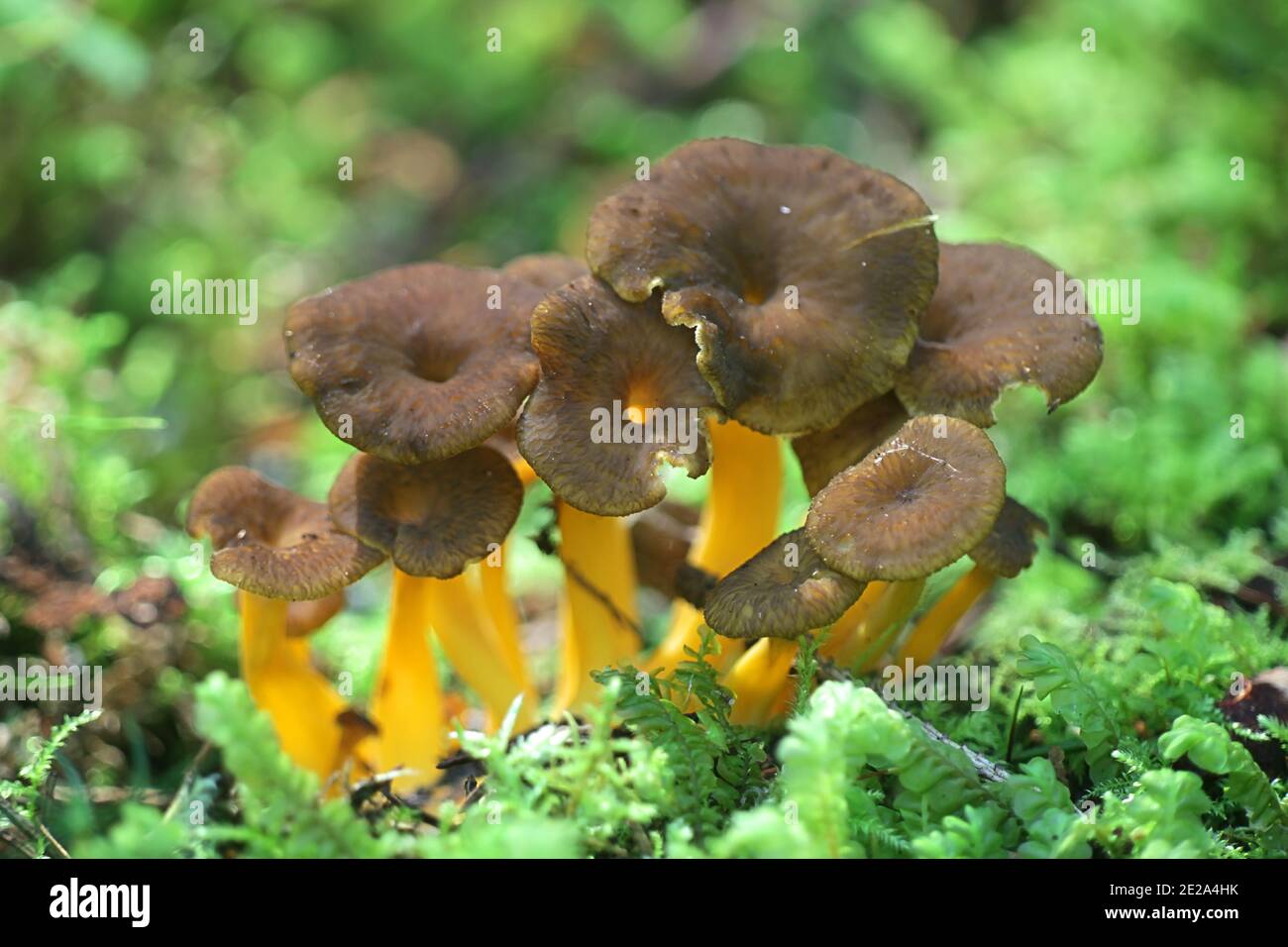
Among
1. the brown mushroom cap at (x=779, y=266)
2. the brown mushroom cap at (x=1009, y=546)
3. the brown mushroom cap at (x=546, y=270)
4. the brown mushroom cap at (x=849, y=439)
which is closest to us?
the brown mushroom cap at (x=779, y=266)

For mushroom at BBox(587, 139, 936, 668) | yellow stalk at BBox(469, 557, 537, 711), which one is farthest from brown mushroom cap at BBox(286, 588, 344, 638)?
mushroom at BBox(587, 139, 936, 668)

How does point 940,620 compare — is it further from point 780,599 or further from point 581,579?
point 581,579

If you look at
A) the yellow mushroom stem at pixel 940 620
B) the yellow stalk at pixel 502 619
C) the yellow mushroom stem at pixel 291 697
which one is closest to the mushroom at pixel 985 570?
the yellow mushroom stem at pixel 940 620

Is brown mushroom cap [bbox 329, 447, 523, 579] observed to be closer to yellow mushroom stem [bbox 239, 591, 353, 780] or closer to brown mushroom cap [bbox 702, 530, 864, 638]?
yellow mushroom stem [bbox 239, 591, 353, 780]

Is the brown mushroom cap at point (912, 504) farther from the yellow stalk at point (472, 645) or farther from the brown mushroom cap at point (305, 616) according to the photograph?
the brown mushroom cap at point (305, 616)

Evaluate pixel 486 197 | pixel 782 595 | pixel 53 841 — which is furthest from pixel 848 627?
pixel 486 197
